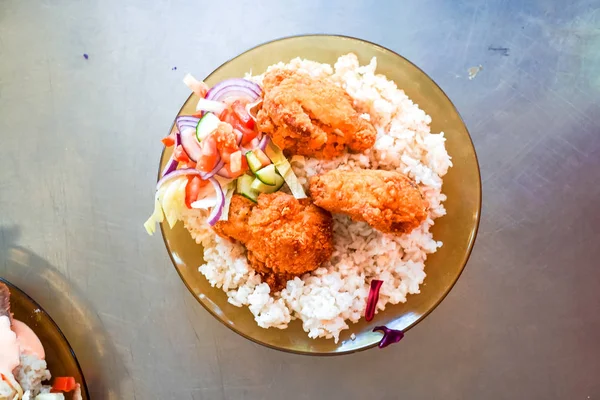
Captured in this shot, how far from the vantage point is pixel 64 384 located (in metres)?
2.43

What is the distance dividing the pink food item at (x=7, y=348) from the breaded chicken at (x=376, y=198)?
1.47 m

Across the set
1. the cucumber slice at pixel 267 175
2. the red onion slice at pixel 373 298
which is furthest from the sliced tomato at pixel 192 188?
the red onion slice at pixel 373 298

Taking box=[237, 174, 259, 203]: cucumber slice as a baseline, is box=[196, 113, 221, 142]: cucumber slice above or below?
above

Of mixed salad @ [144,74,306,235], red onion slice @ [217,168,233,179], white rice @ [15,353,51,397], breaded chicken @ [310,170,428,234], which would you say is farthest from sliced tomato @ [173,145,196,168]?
white rice @ [15,353,51,397]

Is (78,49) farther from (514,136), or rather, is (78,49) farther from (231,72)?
(514,136)

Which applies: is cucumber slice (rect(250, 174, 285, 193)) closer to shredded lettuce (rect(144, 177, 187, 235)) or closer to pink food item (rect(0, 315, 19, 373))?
shredded lettuce (rect(144, 177, 187, 235))

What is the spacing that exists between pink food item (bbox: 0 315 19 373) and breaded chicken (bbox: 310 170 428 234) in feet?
4.82

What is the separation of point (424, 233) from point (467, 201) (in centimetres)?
24

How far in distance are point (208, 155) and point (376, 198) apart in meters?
0.70

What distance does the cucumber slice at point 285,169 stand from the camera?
7.17 feet

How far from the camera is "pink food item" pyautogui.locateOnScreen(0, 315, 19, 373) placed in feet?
7.47

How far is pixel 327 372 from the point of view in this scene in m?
2.58

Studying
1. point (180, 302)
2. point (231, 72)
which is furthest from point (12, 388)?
point (231, 72)

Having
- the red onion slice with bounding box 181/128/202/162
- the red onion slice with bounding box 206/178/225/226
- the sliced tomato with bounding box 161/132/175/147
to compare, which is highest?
the sliced tomato with bounding box 161/132/175/147
